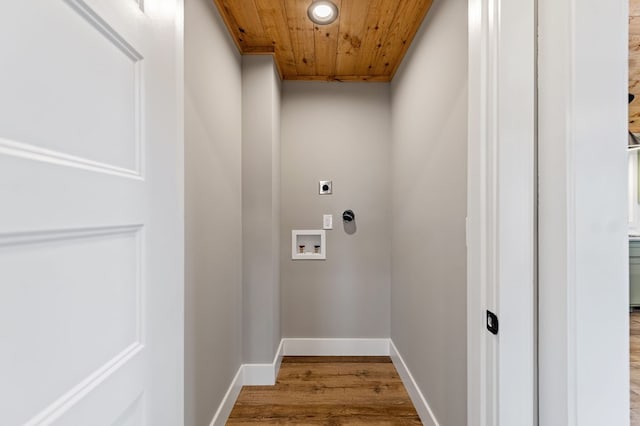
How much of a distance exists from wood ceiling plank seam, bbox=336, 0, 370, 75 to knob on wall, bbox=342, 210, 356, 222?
1.17 m

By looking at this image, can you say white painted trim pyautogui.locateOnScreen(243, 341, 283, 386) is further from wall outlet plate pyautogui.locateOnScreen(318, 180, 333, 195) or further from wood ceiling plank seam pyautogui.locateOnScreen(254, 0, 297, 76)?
wood ceiling plank seam pyautogui.locateOnScreen(254, 0, 297, 76)

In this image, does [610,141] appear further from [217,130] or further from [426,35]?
[217,130]

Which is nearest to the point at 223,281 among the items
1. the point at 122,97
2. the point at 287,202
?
the point at 287,202

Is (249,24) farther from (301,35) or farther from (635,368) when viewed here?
(635,368)

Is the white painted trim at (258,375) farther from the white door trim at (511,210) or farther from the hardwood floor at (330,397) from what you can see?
the white door trim at (511,210)

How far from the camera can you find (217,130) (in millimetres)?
1779

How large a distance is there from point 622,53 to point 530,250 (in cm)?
49

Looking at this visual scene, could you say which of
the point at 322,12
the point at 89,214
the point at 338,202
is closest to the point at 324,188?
the point at 338,202

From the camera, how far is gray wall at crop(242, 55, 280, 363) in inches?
89.7

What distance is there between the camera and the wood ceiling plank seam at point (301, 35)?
71.3 inches

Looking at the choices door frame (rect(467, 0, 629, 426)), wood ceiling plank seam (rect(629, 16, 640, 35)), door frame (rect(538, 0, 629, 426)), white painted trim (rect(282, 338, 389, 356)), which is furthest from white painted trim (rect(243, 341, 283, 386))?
wood ceiling plank seam (rect(629, 16, 640, 35))

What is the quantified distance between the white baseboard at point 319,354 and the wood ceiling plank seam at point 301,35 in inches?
88.6

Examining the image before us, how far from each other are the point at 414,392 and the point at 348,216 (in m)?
1.36

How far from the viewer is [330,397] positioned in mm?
2115
